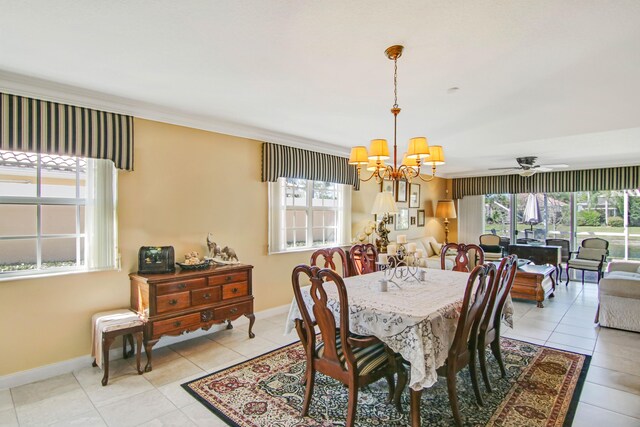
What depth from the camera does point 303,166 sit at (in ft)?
15.8

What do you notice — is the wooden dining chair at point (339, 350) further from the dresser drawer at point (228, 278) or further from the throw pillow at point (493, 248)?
the throw pillow at point (493, 248)

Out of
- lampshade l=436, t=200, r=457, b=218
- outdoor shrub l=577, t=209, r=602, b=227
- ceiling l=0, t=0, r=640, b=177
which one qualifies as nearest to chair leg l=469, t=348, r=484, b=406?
ceiling l=0, t=0, r=640, b=177

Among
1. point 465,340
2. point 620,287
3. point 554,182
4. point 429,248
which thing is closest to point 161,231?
point 465,340

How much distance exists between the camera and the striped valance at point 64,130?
8.84 feet

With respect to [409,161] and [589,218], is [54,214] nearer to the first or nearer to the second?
[409,161]

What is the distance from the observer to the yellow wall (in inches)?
113

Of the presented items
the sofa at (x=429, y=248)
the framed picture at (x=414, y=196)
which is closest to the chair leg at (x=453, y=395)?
the sofa at (x=429, y=248)

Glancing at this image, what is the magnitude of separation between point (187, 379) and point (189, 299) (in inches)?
28.1

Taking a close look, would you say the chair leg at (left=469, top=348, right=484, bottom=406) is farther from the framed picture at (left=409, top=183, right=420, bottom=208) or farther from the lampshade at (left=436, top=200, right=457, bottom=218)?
the lampshade at (left=436, top=200, right=457, bottom=218)

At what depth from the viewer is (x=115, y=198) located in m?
3.27

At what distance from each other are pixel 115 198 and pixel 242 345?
192 cm

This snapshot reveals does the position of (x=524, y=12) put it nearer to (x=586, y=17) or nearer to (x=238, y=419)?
(x=586, y=17)

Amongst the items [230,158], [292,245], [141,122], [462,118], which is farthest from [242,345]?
[462,118]

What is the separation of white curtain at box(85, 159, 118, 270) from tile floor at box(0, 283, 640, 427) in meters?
0.98
